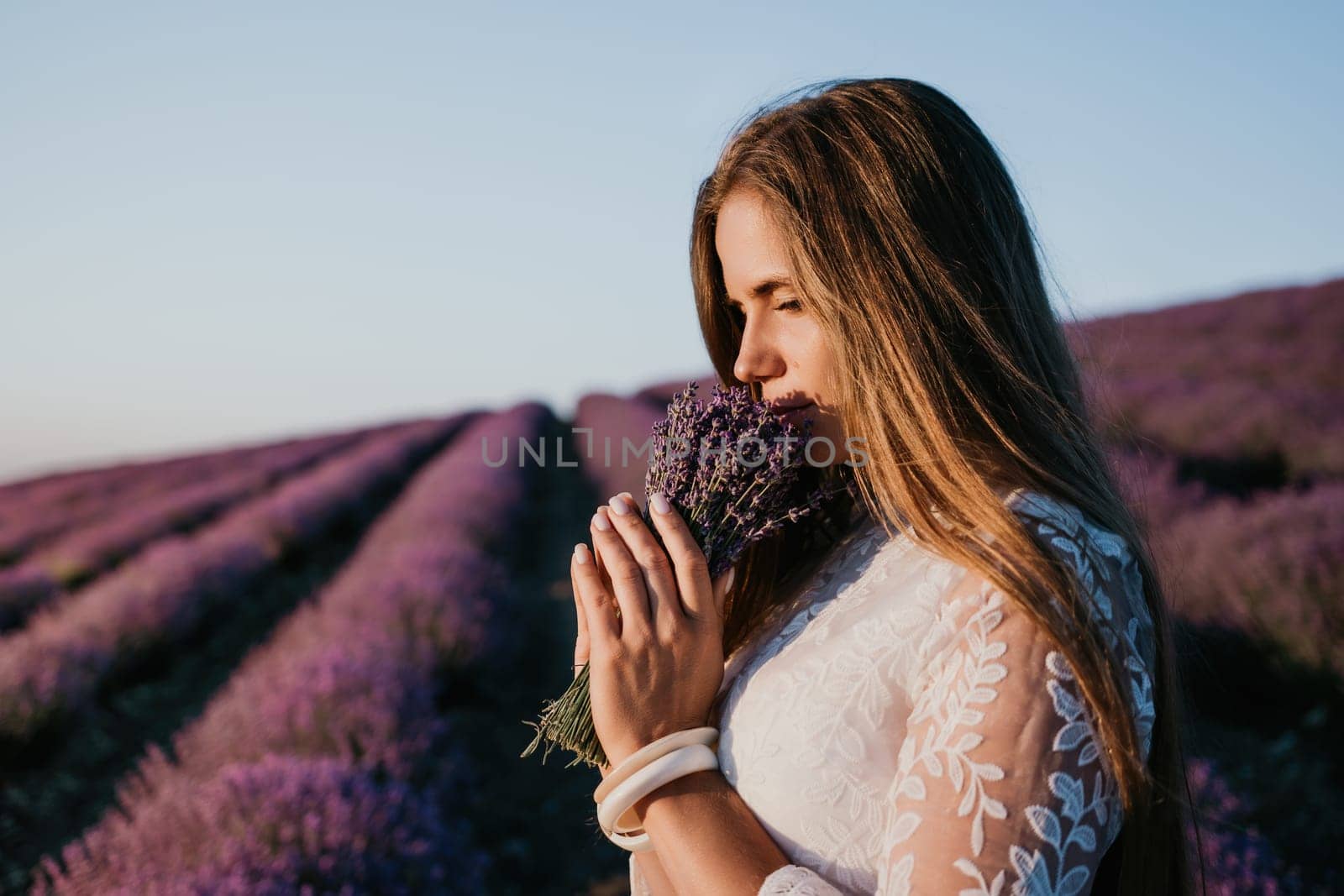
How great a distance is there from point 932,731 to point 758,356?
2.05 feet

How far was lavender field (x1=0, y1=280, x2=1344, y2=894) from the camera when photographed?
8.22 ft

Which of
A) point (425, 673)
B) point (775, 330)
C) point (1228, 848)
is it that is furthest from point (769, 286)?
point (425, 673)

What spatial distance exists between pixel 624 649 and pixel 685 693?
0.35 feet

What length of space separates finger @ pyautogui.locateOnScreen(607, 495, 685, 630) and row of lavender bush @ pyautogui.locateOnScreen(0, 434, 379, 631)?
305 inches

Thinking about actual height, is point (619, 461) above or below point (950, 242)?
below

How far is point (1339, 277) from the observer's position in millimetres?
13961

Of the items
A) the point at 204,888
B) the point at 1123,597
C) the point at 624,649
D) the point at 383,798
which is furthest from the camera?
the point at 383,798

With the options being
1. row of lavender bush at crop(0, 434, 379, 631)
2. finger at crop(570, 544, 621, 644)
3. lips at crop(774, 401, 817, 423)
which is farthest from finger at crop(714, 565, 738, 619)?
row of lavender bush at crop(0, 434, 379, 631)

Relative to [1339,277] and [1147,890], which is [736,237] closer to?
[1147,890]

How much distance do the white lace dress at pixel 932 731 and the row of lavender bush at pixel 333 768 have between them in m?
1.71

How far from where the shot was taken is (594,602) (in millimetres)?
1205

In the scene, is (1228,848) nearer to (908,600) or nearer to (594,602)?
(908,600)

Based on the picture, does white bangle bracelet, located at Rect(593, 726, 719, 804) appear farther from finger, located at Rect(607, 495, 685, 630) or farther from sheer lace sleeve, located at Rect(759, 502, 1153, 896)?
sheer lace sleeve, located at Rect(759, 502, 1153, 896)

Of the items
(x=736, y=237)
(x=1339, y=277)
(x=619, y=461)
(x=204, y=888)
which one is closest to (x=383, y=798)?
(x=204, y=888)
